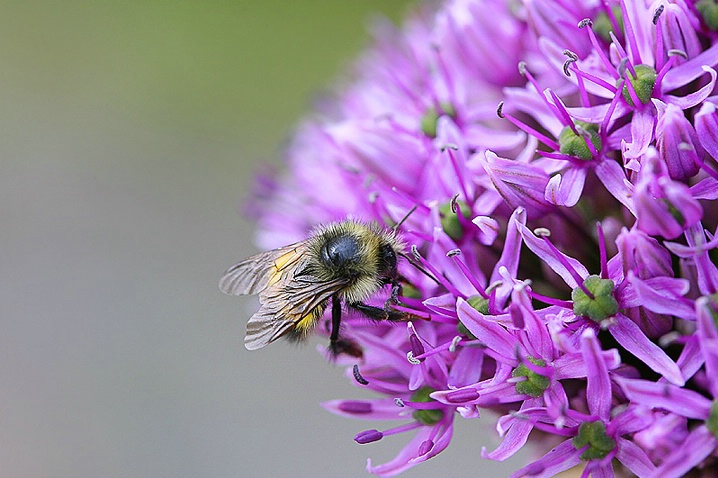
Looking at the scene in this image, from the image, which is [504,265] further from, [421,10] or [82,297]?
[82,297]

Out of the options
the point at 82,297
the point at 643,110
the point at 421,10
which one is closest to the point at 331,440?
the point at 82,297

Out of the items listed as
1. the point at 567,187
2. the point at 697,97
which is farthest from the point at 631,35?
the point at 567,187

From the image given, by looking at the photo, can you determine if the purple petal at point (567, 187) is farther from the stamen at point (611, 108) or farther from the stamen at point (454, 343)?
the stamen at point (454, 343)

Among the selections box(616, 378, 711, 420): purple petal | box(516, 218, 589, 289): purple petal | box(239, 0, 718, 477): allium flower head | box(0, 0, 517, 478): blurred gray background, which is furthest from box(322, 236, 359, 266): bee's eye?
box(0, 0, 517, 478): blurred gray background

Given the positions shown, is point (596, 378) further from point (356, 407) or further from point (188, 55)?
point (188, 55)

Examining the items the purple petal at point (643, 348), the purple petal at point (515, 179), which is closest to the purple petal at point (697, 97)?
the purple petal at point (515, 179)

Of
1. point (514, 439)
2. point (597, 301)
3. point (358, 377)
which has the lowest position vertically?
point (514, 439)
